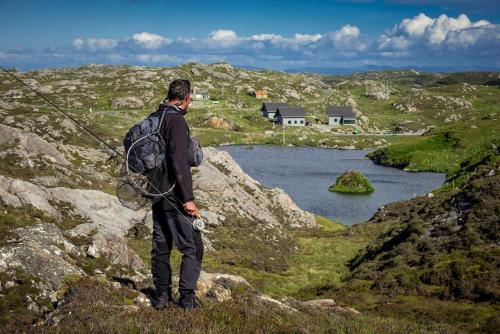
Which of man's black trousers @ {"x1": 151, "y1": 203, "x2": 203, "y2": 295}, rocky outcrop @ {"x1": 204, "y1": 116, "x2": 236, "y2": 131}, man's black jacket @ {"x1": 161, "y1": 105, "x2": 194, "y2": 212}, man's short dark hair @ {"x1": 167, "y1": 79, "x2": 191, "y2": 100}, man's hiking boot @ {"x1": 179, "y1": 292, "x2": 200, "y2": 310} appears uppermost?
man's short dark hair @ {"x1": 167, "y1": 79, "x2": 191, "y2": 100}

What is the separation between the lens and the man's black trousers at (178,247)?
10.5 m

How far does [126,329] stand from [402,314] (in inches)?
621

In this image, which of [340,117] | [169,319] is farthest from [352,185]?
[340,117]

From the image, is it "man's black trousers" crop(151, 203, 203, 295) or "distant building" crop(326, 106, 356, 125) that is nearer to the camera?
"man's black trousers" crop(151, 203, 203, 295)

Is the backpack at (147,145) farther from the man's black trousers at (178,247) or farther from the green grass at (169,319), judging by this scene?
the green grass at (169,319)

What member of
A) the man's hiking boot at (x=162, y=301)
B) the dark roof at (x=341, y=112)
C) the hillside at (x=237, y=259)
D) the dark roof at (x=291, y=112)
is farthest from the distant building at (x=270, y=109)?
the man's hiking boot at (x=162, y=301)

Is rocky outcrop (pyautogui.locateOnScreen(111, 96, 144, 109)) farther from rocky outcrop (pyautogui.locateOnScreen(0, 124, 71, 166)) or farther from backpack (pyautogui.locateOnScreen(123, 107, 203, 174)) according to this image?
backpack (pyautogui.locateOnScreen(123, 107, 203, 174))

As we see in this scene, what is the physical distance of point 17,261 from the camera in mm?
16094

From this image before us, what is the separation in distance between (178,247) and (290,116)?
16885 cm

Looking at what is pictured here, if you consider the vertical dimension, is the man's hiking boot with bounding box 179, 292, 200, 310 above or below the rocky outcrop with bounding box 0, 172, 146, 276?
above

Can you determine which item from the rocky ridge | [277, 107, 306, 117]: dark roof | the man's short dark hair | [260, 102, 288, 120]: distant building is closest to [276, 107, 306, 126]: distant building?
[277, 107, 306, 117]: dark roof

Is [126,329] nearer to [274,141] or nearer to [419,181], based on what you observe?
[419,181]

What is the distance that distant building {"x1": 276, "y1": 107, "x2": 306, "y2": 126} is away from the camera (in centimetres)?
17657

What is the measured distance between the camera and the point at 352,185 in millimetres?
90188
